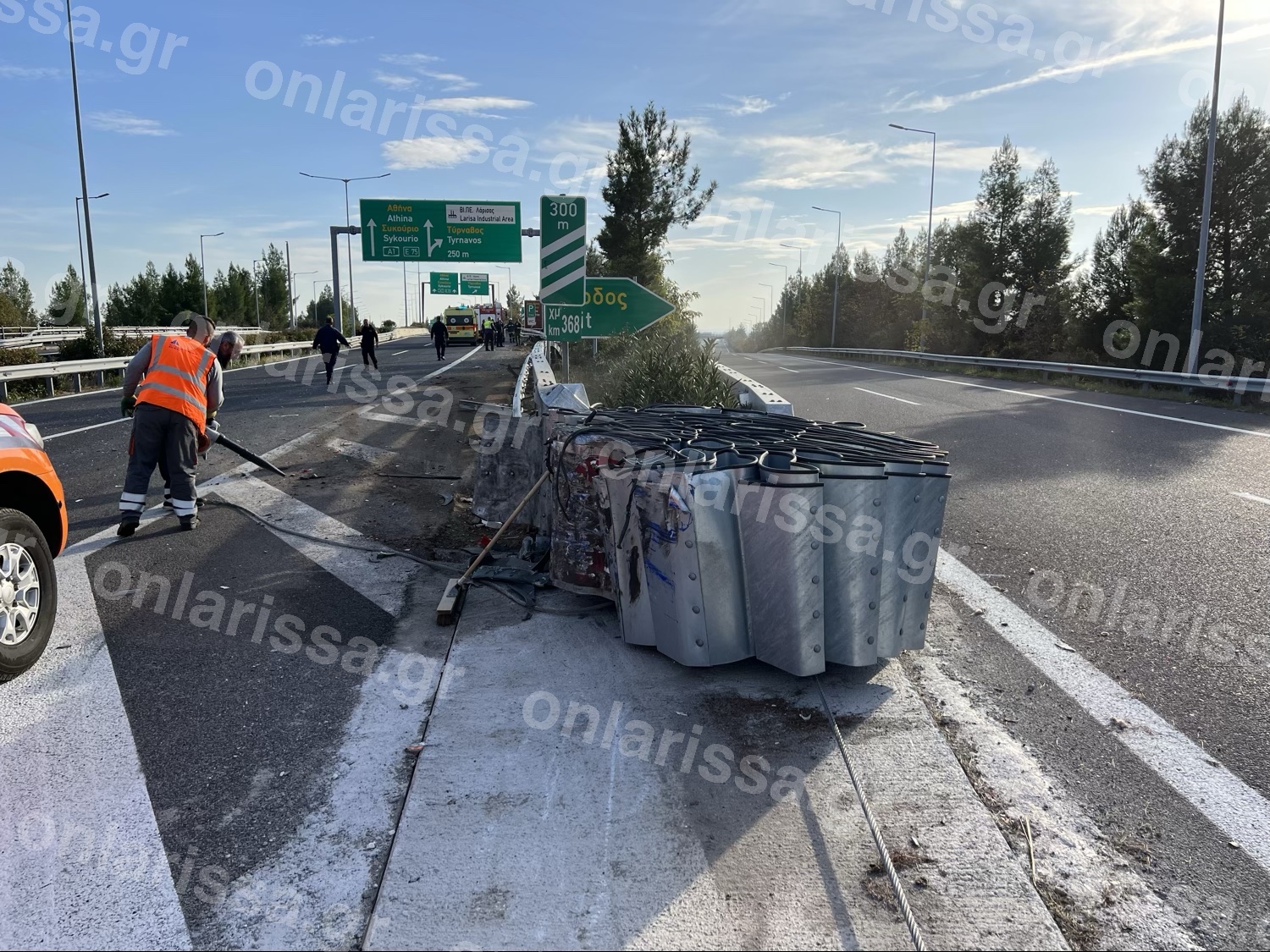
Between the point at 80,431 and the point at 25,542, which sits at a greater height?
the point at 25,542

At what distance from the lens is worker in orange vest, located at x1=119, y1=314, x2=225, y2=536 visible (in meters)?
6.54

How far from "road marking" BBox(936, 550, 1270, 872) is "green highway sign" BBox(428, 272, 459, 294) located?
67089 millimetres

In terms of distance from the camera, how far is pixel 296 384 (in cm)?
2147

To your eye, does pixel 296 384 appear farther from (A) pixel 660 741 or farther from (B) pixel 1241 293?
(B) pixel 1241 293

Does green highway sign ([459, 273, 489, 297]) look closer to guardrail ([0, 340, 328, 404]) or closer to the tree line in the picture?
the tree line

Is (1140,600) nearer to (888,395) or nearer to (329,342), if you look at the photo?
(888,395)

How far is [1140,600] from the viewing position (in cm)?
511

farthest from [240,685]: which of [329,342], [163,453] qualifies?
[329,342]

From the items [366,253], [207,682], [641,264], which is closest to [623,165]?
[641,264]

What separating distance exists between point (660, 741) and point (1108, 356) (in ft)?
129

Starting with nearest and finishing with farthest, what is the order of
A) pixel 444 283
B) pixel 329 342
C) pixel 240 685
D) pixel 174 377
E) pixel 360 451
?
1. pixel 240 685
2. pixel 174 377
3. pixel 360 451
4. pixel 329 342
5. pixel 444 283

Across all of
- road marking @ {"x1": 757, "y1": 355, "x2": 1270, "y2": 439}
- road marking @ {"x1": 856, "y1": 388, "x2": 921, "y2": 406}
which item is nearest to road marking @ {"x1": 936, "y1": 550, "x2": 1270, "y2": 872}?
road marking @ {"x1": 757, "y1": 355, "x2": 1270, "y2": 439}

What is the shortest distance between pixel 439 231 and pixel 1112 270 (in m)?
29.8

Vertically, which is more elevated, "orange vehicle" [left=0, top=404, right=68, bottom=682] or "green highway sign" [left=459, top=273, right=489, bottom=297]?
"green highway sign" [left=459, top=273, right=489, bottom=297]
